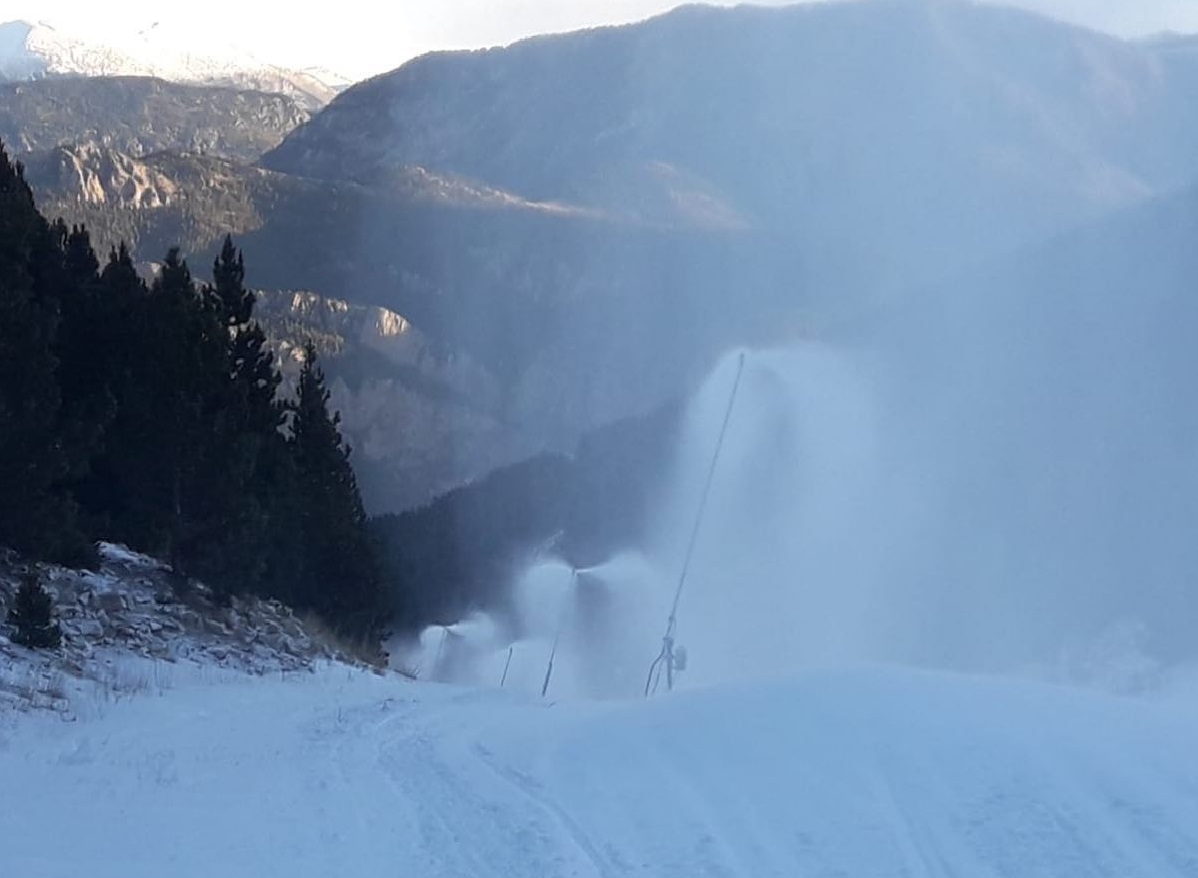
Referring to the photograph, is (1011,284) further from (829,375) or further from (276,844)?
(276,844)

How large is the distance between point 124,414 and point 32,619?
5368mm

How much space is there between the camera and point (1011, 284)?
7956 centimetres

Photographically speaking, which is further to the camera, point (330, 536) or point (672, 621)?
point (330, 536)

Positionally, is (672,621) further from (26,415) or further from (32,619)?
(32,619)

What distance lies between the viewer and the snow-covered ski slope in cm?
818

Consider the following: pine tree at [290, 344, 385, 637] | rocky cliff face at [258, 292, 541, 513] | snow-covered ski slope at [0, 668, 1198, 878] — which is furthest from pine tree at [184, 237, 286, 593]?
rocky cliff face at [258, 292, 541, 513]

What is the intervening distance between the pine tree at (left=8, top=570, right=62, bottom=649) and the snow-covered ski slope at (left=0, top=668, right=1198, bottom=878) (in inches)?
104

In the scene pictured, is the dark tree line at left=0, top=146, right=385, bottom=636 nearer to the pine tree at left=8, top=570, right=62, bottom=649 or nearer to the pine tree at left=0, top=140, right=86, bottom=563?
the pine tree at left=0, top=140, right=86, bottom=563

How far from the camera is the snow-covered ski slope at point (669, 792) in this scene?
818 centimetres

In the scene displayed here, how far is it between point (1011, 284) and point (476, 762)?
Result: 72853 millimetres

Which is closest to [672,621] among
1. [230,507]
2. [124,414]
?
[230,507]

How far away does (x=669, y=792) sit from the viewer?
9.57 m

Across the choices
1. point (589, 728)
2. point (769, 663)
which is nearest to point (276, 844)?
point (589, 728)

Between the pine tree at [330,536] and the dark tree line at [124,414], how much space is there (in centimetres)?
493
